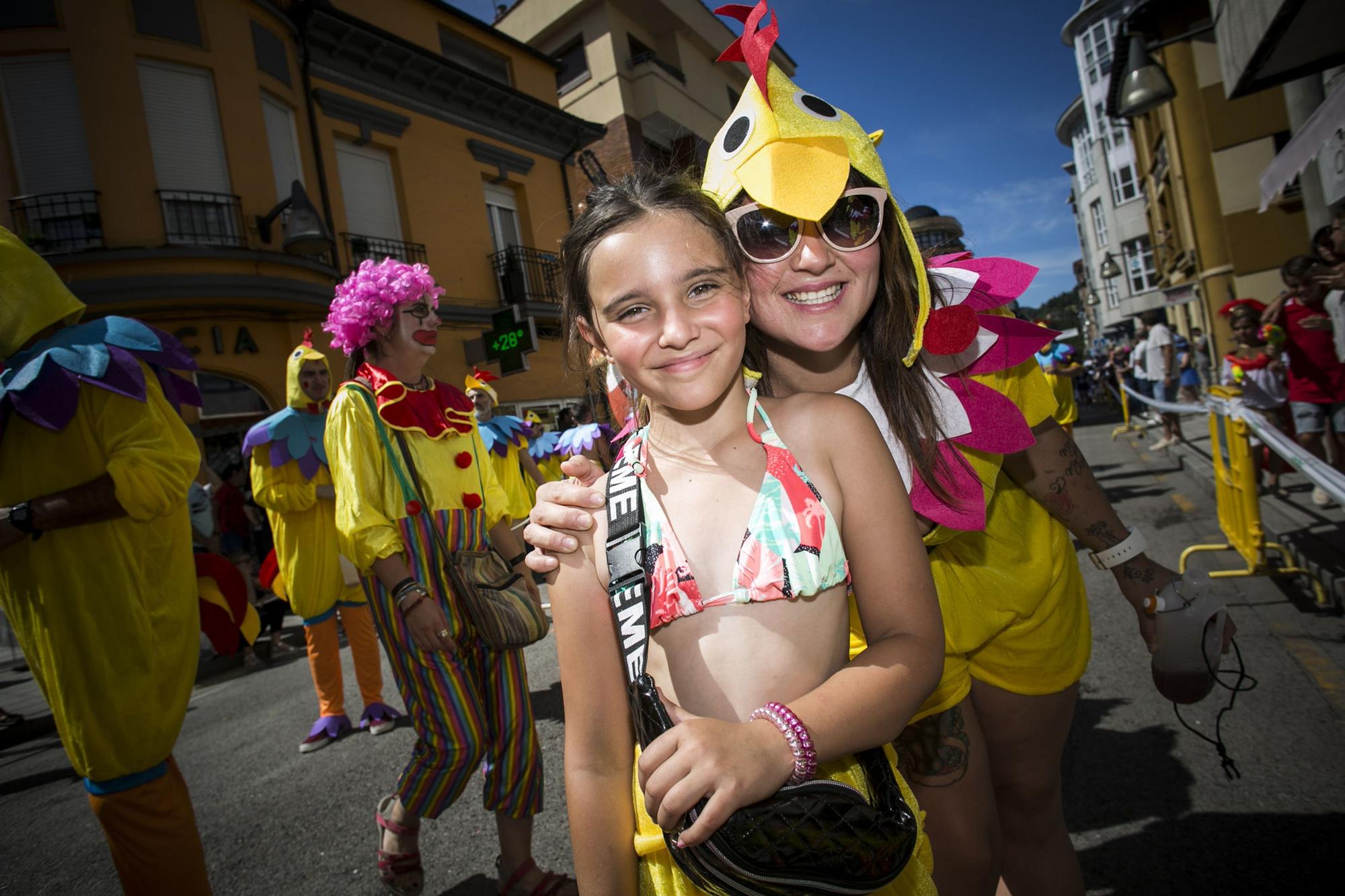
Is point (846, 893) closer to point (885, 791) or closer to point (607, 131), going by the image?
point (885, 791)

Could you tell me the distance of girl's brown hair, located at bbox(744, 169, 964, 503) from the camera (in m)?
1.52

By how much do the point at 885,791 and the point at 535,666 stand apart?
4.37 meters

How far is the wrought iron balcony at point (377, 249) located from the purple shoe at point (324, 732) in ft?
29.8

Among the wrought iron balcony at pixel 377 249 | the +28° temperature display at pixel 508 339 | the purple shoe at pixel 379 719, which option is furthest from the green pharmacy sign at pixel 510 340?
the purple shoe at pixel 379 719

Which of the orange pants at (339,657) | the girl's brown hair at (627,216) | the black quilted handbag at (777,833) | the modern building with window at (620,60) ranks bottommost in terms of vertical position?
the orange pants at (339,657)

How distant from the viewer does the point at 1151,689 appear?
332cm

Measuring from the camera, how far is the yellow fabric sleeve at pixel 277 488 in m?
4.34


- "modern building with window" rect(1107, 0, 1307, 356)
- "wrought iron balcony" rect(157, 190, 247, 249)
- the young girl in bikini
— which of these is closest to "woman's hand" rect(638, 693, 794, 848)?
the young girl in bikini

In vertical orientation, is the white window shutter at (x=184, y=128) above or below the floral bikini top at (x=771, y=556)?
above

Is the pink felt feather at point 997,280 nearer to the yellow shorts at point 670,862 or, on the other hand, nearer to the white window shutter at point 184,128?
the yellow shorts at point 670,862

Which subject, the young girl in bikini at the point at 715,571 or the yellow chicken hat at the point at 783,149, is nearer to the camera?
the young girl in bikini at the point at 715,571

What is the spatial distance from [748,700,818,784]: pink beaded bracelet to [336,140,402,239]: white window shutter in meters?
13.5

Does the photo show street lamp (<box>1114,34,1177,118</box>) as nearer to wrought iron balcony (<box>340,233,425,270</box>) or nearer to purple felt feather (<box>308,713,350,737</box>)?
purple felt feather (<box>308,713,350,737</box>)

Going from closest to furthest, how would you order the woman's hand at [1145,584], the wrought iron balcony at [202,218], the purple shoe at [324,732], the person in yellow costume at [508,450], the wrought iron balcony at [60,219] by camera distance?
the woman's hand at [1145,584] → the person in yellow costume at [508,450] → the purple shoe at [324,732] → the wrought iron balcony at [60,219] → the wrought iron balcony at [202,218]
